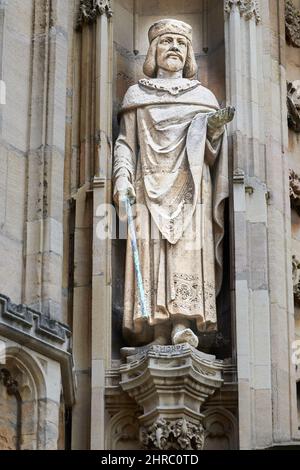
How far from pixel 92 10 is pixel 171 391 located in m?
3.89

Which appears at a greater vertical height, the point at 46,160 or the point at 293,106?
the point at 293,106

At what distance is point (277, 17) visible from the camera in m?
20.8

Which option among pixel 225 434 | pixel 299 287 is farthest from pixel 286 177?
pixel 225 434

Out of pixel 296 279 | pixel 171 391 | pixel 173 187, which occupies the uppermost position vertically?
pixel 173 187

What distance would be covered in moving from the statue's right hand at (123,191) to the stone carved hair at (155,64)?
4.18 feet

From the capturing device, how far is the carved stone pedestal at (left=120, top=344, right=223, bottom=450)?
18.1 meters

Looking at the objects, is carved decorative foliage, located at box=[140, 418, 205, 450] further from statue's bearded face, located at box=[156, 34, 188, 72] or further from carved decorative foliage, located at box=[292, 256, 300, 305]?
statue's bearded face, located at box=[156, 34, 188, 72]

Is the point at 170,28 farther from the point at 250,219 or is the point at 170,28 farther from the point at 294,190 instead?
the point at 250,219

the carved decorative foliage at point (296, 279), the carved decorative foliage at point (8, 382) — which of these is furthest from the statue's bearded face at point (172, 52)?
the carved decorative foliage at point (8, 382)

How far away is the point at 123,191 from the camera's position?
19.1 m

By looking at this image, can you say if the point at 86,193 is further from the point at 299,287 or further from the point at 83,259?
the point at 299,287

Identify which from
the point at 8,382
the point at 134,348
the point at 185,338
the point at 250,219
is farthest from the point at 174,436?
the point at 250,219

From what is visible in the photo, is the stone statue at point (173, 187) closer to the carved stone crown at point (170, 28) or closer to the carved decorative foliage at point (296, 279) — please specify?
the carved stone crown at point (170, 28)
